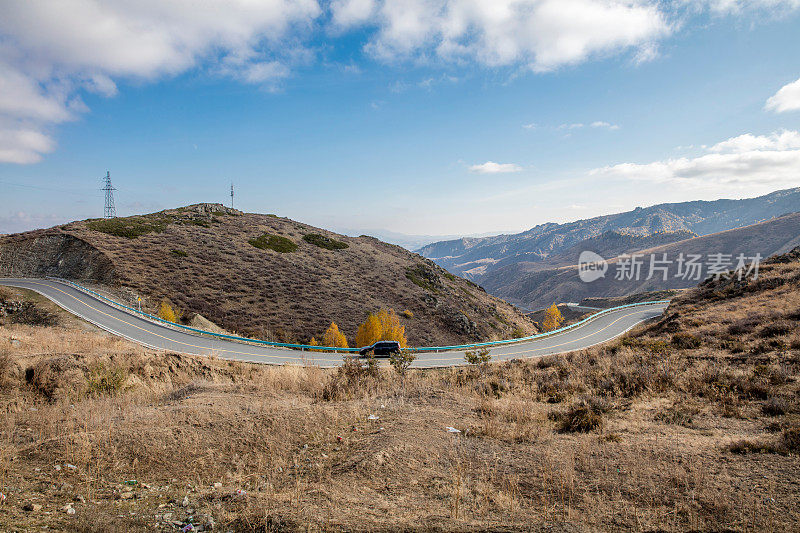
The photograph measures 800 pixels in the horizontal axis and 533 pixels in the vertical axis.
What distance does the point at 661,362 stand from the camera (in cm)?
1462

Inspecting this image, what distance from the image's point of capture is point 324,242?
76.8 meters

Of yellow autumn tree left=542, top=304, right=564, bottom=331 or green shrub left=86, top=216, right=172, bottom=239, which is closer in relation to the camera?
green shrub left=86, top=216, right=172, bottom=239

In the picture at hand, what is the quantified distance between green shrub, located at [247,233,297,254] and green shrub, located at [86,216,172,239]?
48.9 ft

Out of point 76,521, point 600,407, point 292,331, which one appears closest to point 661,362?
point 600,407

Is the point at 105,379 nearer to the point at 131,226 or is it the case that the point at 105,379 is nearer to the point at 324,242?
the point at 131,226

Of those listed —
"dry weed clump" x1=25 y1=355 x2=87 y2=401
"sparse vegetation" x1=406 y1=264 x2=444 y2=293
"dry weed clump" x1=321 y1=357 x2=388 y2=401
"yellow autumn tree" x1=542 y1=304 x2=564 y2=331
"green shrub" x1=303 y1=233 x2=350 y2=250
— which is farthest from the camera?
"green shrub" x1=303 y1=233 x2=350 y2=250

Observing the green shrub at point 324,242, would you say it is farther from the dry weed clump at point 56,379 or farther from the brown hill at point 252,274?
the dry weed clump at point 56,379

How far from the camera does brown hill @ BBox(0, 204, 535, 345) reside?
1704 inches

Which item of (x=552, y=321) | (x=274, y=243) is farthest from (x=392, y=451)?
(x=552, y=321)

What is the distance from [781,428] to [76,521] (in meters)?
12.3

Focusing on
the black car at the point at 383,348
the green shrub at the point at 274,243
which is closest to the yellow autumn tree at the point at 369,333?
the black car at the point at 383,348

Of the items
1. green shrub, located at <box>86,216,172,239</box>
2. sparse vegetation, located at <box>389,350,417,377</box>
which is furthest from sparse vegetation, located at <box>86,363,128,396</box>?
green shrub, located at <box>86,216,172,239</box>

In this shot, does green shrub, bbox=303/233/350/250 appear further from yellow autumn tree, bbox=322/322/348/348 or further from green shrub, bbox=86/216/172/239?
yellow autumn tree, bbox=322/322/348/348

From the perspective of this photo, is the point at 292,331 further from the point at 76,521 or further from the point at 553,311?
the point at 553,311
